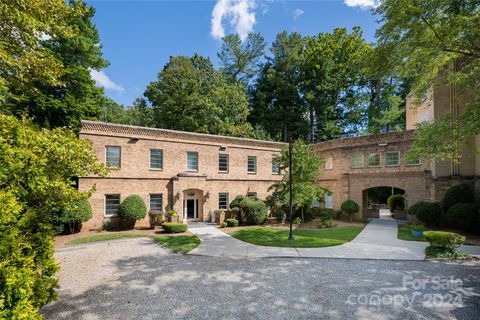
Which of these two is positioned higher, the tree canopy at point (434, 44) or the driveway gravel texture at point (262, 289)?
the tree canopy at point (434, 44)

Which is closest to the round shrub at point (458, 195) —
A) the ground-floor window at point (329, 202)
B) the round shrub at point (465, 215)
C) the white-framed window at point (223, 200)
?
the round shrub at point (465, 215)

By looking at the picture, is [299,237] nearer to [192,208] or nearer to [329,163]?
[192,208]

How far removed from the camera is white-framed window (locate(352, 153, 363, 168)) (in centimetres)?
2164

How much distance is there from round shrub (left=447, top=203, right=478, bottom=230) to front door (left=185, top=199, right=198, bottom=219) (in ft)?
59.6

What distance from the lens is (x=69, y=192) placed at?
5.08 m

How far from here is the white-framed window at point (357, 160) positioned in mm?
21641

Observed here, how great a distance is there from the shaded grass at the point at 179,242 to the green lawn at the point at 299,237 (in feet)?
9.25

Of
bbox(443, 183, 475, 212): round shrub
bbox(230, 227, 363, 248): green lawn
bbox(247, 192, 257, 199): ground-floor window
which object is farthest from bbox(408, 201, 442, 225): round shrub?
bbox(247, 192, 257, 199): ground-floor window

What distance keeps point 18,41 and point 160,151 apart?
13.0m

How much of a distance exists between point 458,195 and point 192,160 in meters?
19.4

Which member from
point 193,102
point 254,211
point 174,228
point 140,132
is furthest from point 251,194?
point 193,102

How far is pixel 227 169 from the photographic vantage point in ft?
71.0

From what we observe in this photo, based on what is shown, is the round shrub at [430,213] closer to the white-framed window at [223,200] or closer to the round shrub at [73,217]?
the white-framed window at [223,200]

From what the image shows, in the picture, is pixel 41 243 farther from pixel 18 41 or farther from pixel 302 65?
pixel 302 65
